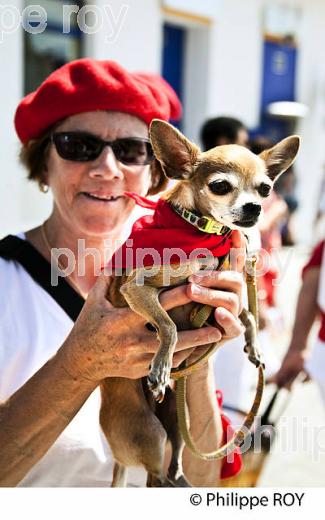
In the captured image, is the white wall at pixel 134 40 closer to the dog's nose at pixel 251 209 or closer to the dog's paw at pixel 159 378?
the dog's nose at pixel 251 209

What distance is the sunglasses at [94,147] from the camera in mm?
1825

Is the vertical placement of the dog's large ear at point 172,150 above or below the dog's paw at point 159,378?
above

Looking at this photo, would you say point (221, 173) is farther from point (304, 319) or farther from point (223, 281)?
point (304, 319)

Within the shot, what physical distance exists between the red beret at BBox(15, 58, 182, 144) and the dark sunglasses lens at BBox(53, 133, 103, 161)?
8 centimetres

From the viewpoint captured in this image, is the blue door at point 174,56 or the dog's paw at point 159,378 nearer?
the dog's paw at point 159,378

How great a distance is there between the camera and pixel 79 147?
71.9 inches

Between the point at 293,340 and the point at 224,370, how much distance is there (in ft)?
2.15

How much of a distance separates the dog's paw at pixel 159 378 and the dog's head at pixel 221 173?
0.34 meters

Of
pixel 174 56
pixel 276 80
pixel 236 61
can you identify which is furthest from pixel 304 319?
pixel 276 80

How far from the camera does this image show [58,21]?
641 cm

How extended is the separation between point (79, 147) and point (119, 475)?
0.94 metres

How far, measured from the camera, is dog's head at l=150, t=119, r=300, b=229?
1340 mm

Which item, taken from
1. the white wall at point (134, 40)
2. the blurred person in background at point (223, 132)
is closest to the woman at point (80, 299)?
the blurred person in background at point (223, 132)

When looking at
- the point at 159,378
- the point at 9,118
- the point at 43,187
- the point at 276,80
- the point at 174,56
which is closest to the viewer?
the point at 159,378
